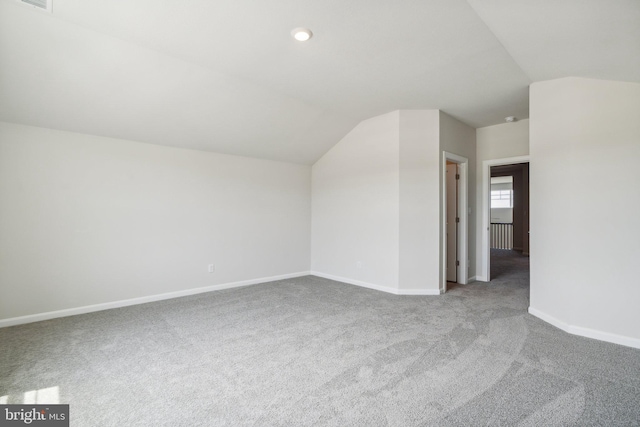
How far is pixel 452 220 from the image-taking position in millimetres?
5012

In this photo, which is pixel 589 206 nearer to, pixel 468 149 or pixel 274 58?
pixel 468 149

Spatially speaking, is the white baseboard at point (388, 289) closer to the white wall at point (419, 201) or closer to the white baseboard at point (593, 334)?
the white wall at point (419, 201)

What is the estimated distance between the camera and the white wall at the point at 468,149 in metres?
4.46

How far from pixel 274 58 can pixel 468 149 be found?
11.9 feet

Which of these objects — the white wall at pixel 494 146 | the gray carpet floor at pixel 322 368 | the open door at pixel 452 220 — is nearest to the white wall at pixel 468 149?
the white wall at pixel 494 146

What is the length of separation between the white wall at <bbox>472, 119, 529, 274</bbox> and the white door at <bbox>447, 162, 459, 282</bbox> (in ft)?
1.61

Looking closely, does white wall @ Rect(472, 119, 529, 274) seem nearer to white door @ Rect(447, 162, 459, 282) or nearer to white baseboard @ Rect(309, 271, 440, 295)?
white door @ Rect(447, 162, 459, 282)

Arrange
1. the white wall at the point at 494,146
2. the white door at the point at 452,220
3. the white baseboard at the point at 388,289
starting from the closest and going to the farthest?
the white baseboard at the point at 388,289 < the white wall at the point at 494,146 < the white door at the point at 452,220

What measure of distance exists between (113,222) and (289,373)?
9.97ft

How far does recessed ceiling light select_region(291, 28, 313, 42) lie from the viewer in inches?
96.9

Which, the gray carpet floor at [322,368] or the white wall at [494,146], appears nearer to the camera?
the gray carpet floor at [322,368]

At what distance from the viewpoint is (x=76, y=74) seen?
2854mm

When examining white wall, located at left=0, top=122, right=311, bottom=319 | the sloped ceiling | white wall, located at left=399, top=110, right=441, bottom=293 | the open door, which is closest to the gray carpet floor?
white wall, located at left=0, top=122, right=311, bottom=319

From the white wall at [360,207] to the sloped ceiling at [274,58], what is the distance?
2.31 ft
